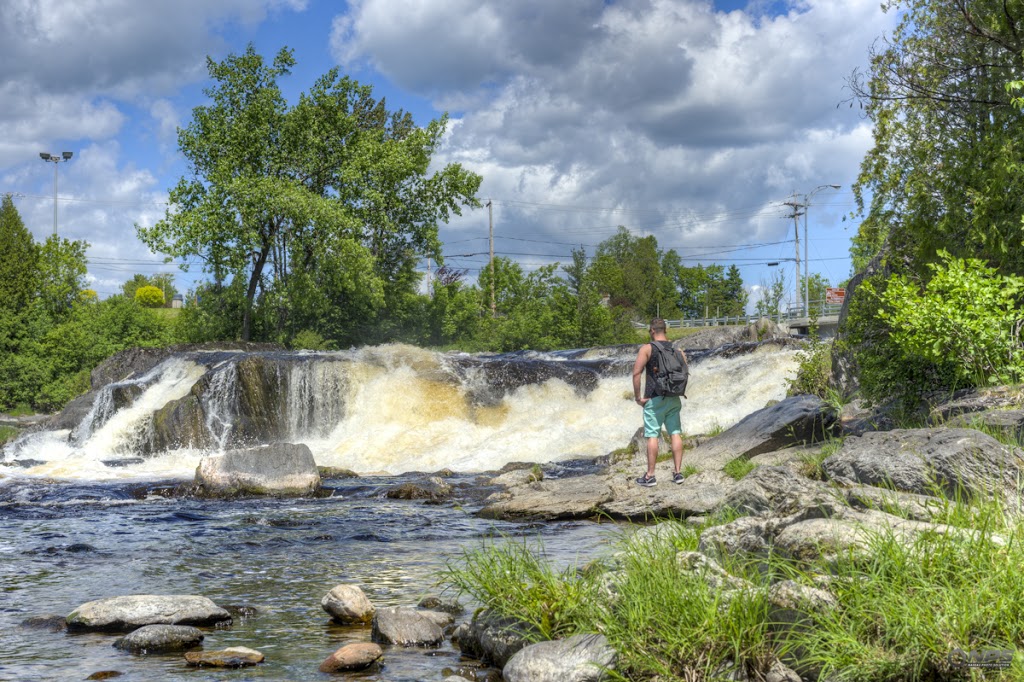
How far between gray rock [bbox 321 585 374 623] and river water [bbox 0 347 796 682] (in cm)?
13

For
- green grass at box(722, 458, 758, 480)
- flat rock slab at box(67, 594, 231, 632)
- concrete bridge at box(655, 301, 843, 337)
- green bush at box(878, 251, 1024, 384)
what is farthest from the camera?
concrete bridge at box(655, 301, 843, 337)

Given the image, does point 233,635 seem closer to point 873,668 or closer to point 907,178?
point 873,668

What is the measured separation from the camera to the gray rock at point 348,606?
22.4 feet

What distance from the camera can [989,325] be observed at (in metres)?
10.5

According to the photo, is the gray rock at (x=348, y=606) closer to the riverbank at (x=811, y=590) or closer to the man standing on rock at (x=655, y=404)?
the riverbank at (x=811, y=590)

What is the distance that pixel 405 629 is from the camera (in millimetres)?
6188

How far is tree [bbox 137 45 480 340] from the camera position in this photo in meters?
36.0

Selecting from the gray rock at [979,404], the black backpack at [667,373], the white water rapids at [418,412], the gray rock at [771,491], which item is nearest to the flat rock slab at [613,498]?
the black backpack at [667,373]

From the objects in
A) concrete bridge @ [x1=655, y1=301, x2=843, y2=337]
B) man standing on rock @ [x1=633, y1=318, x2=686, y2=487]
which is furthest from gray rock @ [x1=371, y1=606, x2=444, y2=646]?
concrete bridge @ [x1=655, y1=301, x2=843, y2=337]

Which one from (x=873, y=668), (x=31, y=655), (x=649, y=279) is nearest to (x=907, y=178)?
(x=873, y=668)

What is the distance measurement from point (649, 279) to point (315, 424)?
77101mm

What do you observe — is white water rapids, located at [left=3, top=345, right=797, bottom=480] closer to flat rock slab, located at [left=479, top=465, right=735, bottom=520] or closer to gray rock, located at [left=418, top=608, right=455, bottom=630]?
flat rock slab, located at [left=479, top=465, right=735, bottom=520]

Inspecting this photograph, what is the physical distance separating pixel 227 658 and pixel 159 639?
2.21 ft

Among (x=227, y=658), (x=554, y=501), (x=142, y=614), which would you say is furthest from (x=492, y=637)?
(x=554, y=501)
